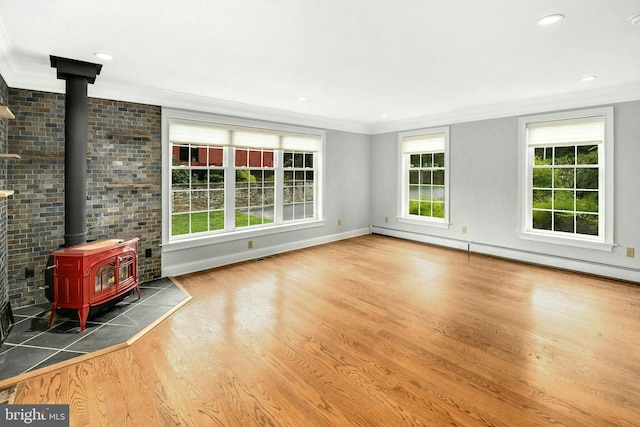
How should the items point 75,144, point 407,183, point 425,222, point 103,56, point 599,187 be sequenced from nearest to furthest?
point 103,56 → point 75,144 → point 599,187 → point 425,222 → point 407,183

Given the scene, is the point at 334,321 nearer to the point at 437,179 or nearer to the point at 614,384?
the point at 614,384

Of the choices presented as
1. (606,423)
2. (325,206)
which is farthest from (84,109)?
(606,423)

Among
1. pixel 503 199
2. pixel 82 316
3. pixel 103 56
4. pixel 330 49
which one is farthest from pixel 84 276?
pixel 503 199

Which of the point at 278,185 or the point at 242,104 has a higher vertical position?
the point at 242,104

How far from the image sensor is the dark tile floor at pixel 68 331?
2461mm

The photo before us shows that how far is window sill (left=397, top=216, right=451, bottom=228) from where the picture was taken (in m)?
6.26

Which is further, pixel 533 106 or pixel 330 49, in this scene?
pixel 533 106

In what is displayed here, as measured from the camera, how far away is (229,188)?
505 centimetres

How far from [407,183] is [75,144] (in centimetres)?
570

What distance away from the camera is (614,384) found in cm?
216

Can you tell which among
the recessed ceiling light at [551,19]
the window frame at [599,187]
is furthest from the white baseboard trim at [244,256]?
the recessed ceiling light at [551,19]

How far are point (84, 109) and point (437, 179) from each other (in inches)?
224

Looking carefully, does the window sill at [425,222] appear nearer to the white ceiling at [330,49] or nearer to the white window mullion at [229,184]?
the white ceiling at [330,49]

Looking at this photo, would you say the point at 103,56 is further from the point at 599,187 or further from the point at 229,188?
the point at 599,187
